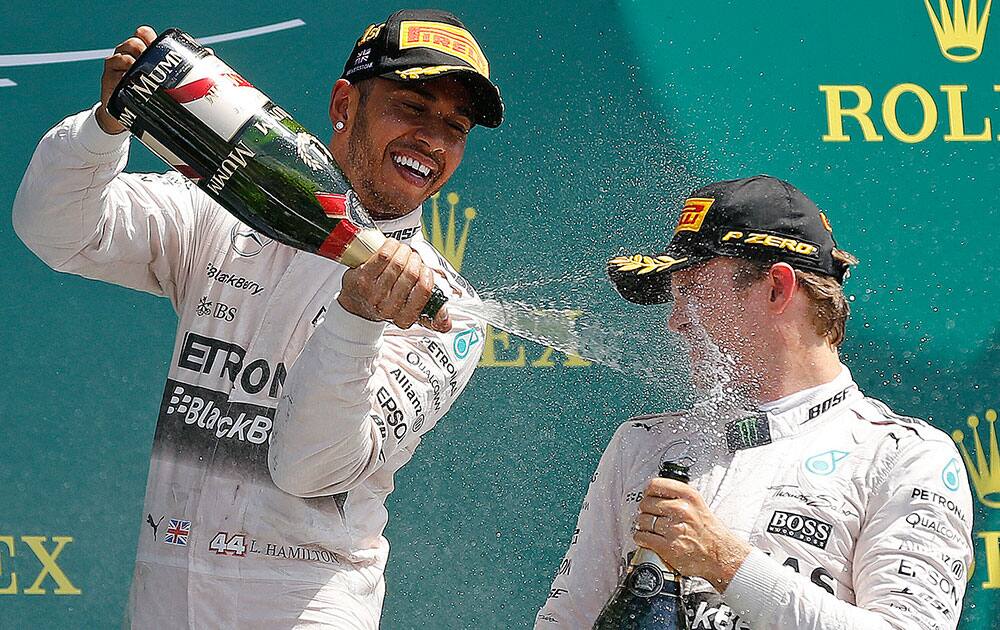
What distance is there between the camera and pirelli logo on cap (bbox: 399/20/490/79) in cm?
198

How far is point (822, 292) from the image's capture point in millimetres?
1967

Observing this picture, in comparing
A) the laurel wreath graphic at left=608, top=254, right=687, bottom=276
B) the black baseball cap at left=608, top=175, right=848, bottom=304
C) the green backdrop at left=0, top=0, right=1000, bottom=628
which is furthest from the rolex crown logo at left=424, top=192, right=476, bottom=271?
the black baseball cap at left=608, top=175, right=848, bottom=304

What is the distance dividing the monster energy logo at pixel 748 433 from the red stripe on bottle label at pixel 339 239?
2.26ft

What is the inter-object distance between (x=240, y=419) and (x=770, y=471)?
2.59 ft

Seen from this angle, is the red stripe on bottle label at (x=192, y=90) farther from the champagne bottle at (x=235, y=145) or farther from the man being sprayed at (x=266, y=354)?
the man being sprayed at (x=266, y=354)

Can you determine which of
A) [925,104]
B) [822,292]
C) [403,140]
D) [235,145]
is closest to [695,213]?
[822,292]

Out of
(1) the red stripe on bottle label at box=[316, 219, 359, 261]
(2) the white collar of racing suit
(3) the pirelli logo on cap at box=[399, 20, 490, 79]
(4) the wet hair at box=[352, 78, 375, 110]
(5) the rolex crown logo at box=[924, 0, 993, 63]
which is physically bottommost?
(2) the white collar of racing suit

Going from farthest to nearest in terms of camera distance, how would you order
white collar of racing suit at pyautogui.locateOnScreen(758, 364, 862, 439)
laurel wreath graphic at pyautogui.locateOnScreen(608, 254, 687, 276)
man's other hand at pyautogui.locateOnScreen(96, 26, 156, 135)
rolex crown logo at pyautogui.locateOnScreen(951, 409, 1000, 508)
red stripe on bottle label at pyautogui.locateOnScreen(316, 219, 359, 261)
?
rolex crown logo at pyautogui.locateOnScreen(951, 409, 1000, 508) < laurel wreath graphic at pyautogui.locateOnScreen(608, 254, 687, 276) < white collar of racing suit at pyautogui.locateOnScreen(758, 364, 862, 439) < man's other hand at pyautogui.locateOnScreen(96, 26, 156, 135) < red stripe on bottle label at pyautogui.locateOnScreen(316, 219, 359, 261)

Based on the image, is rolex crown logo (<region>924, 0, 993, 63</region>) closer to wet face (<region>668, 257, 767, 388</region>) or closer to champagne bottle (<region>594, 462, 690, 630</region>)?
wet face (<region>668, 257, 767, 388</region>)

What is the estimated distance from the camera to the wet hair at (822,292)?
1.95 m

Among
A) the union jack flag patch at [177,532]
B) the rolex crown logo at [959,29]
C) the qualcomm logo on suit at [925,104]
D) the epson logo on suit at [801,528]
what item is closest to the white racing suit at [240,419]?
the union jack flag patch at [177,532]

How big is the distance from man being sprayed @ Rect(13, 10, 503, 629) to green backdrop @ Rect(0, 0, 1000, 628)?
35.9 inches

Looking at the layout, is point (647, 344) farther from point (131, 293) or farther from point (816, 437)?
point (131, 293)

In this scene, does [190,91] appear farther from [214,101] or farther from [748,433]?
[748,433]
